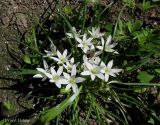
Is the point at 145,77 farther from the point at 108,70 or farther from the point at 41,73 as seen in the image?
the point at 41,73

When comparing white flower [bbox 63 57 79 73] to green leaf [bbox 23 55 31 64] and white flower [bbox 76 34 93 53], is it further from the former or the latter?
green leaf [bbox 23 55 31 64]

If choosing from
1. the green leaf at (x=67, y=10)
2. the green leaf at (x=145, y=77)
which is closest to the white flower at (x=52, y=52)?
the green leaf at (x=67, y=10)

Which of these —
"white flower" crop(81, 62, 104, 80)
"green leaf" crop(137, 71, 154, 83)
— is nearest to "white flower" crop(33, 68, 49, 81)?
"white flower" crop(81, 62, 104, 80)

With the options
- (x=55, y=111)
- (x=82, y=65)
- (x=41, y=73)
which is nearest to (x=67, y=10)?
(x=82, y=65)

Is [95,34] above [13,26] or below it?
below

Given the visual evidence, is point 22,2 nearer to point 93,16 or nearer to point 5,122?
point 93,16

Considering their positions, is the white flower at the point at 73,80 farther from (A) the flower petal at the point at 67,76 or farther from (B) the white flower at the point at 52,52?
(B) the white flower at the point at 52,52
